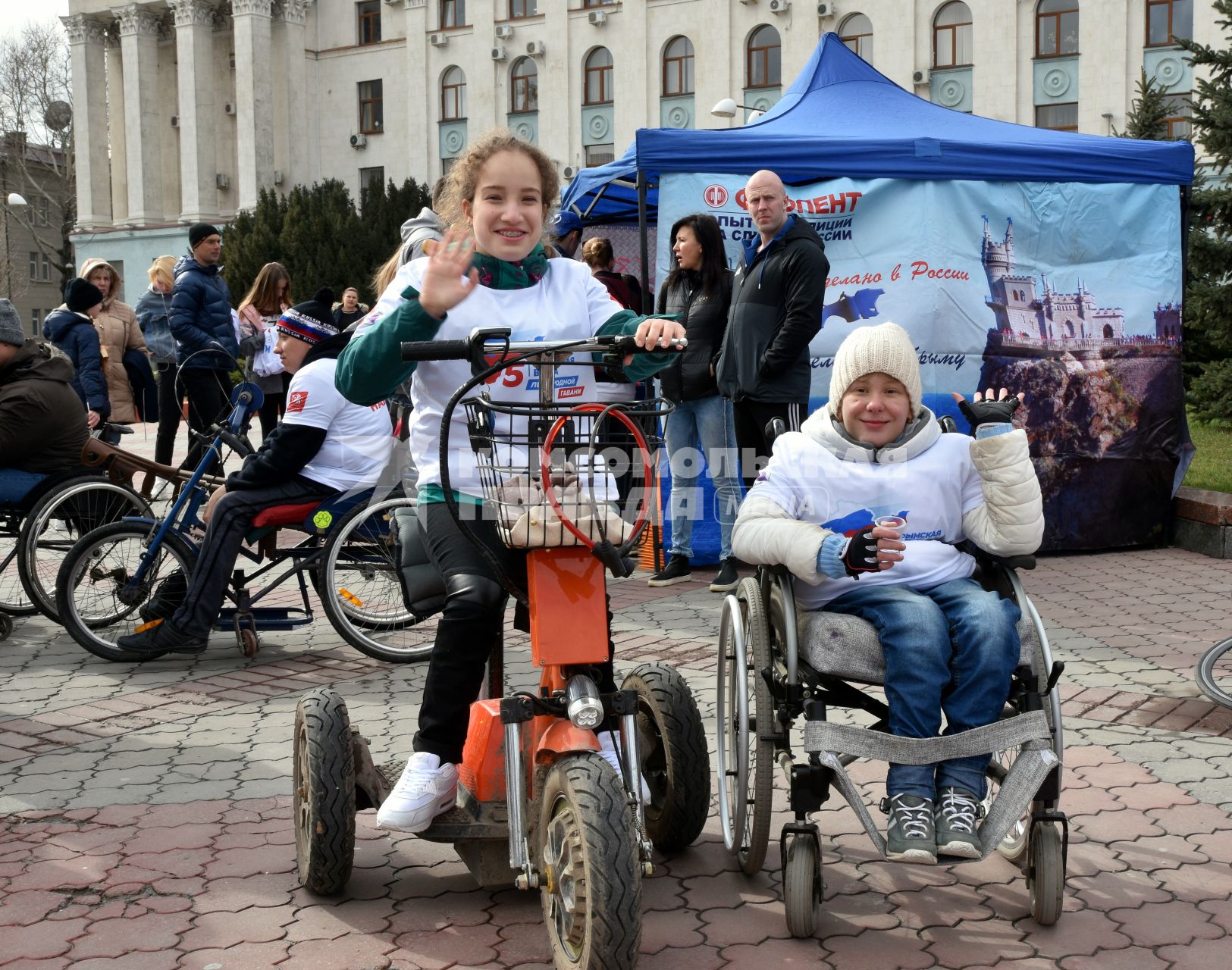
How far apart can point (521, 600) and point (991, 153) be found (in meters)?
6.74

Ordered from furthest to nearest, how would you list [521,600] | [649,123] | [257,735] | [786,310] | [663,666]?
[649,123]
[786,310]
[257,735]
[663,666]
[521,600]

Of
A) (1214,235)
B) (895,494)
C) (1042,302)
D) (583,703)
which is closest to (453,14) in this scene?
(1214,235)

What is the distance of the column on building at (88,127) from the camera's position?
224ft

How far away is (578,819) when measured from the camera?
298 centimetres

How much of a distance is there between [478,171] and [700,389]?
4964 millimetres

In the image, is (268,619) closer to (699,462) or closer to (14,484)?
(14,484)

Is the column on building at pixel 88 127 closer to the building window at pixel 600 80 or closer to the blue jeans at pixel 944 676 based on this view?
the building window at pixel 600 80

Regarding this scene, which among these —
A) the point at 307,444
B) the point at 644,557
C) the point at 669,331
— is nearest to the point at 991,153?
the point at 644,557

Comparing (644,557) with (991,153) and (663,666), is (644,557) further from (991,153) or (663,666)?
(663,666)

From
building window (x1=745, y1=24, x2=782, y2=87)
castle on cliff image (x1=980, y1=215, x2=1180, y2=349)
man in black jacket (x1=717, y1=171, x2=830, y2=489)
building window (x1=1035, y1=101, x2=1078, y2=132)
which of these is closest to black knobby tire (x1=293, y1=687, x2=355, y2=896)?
man in black jacket (x1=717, y1=171, x2=830, y2=489)

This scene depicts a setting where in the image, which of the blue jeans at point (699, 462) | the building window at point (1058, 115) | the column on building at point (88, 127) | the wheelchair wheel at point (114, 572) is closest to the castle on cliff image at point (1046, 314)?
the blue jeans at point (699, 462)

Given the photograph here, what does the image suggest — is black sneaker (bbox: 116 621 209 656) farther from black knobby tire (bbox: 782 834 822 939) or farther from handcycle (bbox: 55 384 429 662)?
black knobby tire (bbox: 782 834 822 939)

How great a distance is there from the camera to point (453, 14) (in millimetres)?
57906

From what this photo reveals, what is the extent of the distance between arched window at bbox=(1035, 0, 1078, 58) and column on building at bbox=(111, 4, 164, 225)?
133 ft
